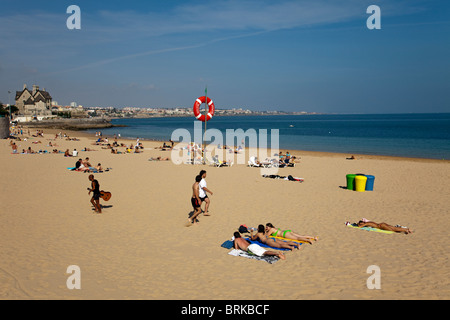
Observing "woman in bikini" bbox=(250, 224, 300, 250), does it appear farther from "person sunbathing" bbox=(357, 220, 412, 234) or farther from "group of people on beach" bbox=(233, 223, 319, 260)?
"person sunbathing" bbox=(357, 220, 412, 234)

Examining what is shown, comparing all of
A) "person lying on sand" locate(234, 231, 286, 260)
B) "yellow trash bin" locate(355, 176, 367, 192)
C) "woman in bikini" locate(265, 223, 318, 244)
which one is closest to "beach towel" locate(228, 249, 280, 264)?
"person lying on sand" locate(234, 231, 286, 260)

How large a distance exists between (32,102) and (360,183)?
95814mm

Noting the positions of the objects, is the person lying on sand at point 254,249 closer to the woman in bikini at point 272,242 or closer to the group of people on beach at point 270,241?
the group of people on beach at point 270,241

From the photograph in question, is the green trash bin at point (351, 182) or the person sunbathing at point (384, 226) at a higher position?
the green trash bin at point (351, 182)

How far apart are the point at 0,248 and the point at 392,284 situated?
6.48 m

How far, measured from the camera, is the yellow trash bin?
11535 millimetres

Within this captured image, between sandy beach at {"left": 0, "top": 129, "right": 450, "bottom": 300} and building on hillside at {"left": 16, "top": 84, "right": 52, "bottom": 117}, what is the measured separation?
279 feet

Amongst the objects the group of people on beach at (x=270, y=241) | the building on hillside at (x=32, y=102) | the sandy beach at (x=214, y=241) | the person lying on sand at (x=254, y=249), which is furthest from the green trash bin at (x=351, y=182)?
the building on hillside at (x=32, y=102)

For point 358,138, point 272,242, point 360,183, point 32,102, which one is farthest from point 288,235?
point 32,102

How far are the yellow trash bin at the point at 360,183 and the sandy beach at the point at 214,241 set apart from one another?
0.33m

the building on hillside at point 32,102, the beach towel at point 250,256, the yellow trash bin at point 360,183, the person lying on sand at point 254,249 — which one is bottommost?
the beach towel at point 250,256

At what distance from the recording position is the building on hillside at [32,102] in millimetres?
87812

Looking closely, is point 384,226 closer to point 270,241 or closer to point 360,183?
point 270,241
